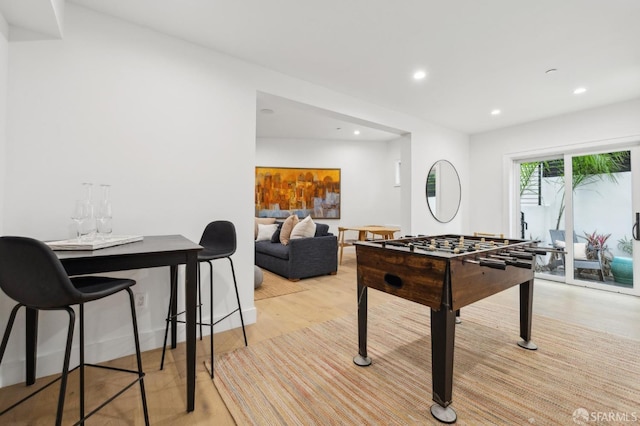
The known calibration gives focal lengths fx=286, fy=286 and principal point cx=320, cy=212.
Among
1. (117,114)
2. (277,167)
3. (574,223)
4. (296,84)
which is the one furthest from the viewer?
(277,167)

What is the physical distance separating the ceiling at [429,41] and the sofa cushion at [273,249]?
86.8 inches

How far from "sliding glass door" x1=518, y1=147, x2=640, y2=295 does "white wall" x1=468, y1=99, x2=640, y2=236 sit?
0.22 metres

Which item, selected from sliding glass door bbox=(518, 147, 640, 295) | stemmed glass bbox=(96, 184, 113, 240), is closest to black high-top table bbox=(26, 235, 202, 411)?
stemmed glass bbox=(96, 184, 113, 240)

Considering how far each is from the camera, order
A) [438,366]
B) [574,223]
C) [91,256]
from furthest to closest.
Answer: [574,223], [438,366], [91,256]

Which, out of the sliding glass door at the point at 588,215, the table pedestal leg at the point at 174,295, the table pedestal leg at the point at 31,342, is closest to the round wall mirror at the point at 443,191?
the sliding glass door at the point at 588,215

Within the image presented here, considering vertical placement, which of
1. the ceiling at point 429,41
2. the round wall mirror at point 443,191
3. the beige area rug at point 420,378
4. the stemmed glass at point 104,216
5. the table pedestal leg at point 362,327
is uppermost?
the ceiling at point 429,41

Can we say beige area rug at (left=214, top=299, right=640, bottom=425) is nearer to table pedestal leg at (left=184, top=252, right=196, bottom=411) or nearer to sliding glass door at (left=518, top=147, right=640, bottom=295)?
table pedestal leg at (left=184, top=252, right=196, bottom=411)

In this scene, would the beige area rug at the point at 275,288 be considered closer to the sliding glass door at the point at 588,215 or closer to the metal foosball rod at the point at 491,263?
the metal foosball rod at the point at 491,263

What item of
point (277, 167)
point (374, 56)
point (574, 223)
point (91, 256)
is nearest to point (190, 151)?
point (91, 256)

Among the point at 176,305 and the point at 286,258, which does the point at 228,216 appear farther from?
the point at 286,258

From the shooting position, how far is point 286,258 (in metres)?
4.22

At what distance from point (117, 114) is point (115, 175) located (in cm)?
44

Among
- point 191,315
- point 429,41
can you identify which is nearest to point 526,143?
point 429,41

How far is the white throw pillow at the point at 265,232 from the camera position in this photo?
17.3ft
